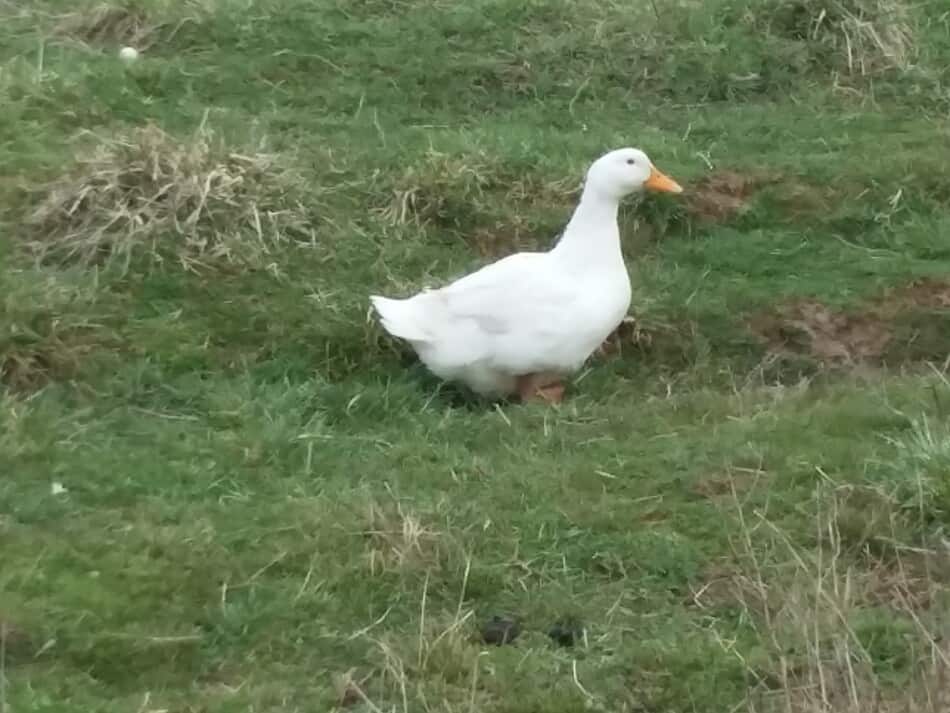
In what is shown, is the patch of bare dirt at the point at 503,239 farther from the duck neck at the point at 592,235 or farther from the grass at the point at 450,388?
the duck neck at the point at 592,235

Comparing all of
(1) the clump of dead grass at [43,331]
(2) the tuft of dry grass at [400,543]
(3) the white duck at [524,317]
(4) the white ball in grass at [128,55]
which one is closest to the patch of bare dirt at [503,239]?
(3) the white duck at [524,317]

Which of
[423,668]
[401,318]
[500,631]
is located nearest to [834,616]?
[500,631]

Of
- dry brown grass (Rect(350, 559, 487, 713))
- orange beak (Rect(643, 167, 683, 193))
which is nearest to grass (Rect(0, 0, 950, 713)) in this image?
dry brown grass (Rect(350, 559, 487, 713))

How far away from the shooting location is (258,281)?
6.54 metres

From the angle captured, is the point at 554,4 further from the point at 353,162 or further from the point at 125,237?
the point at 125,237

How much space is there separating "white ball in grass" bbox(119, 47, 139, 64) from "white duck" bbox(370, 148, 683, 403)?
2610mm

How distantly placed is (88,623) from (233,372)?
1.90 metres

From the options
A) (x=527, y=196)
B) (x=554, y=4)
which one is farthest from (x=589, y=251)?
(x=554, y=4)

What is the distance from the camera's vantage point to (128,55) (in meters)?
8.40

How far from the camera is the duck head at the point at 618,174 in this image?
21.2ft

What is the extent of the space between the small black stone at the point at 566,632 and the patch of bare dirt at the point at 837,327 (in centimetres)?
245

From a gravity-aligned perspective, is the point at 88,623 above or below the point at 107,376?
above

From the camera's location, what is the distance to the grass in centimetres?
425

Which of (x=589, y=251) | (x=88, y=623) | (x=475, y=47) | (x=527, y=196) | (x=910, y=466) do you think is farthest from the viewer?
(x=475, y=47)
